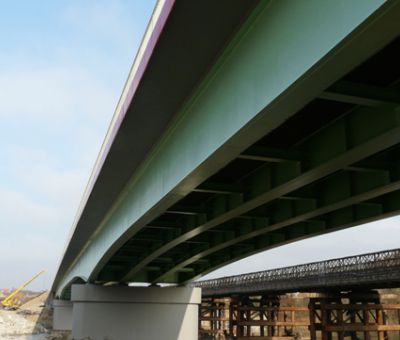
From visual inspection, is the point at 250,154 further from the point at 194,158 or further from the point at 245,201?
the point at 245,201

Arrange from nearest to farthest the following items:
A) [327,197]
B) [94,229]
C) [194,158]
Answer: [194,158], [327,197], [94,229]

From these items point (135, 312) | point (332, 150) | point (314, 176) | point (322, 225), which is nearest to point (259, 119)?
point (332, 150)

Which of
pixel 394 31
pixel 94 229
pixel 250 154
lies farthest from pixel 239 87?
pixel 94 229

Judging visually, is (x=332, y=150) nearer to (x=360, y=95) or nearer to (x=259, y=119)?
(x=360, y=95)

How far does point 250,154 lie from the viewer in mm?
9242

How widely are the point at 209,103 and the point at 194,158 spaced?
4.11 ft

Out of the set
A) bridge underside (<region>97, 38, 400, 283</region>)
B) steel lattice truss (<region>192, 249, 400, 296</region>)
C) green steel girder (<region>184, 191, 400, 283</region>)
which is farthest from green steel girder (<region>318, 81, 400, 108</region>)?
steel lattice truss (<region>192, 249, 400, 296</region>)

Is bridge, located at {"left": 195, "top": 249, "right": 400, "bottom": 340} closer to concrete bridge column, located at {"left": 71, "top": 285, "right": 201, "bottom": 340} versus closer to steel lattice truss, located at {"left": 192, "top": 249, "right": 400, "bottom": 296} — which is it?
steel lattice truss, located at {"left": 192, "top": 249, "right": 400, "bottom": 296}

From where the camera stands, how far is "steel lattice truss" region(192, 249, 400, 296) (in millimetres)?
22531

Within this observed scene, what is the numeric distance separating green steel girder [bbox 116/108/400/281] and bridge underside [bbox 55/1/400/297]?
2 cm

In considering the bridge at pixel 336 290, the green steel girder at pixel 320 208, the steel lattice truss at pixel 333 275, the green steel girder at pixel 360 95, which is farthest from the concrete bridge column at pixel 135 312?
the green steel girder at pixel 360 95

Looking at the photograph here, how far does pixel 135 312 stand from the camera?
90.8 ft

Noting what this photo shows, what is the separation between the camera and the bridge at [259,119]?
5.55 meters

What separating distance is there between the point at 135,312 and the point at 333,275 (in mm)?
10910
